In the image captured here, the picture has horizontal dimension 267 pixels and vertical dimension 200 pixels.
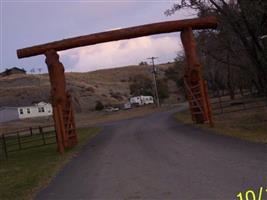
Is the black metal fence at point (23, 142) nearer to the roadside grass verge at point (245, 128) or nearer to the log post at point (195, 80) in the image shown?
the log post at point (195, 80)

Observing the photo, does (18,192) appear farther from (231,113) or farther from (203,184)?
(231,113)

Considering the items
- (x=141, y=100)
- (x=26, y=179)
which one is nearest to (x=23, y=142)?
(x=26, y=179)

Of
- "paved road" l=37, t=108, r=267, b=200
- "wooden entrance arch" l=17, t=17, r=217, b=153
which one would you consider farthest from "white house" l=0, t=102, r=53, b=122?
"paved road" l=37, t=108, r=267, b=200

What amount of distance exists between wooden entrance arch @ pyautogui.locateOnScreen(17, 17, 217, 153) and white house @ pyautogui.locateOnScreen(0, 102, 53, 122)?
81.5 meters

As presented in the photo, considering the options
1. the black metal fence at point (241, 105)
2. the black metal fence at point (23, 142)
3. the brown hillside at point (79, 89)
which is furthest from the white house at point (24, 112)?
the black metal fence at point (241, 105)

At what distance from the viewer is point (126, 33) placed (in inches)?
1075

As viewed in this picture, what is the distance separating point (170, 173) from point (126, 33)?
1643 centimetres

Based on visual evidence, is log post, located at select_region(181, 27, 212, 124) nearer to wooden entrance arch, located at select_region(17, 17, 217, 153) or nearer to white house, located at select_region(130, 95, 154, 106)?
wooden entrance arch, located at select_region(17, 17, 217, 153)

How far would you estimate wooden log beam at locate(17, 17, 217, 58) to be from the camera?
87.3ft

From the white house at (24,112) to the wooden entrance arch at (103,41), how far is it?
8146 centimetres

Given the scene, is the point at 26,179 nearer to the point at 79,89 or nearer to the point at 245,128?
the point at 245,128

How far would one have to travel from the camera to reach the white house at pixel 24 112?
353 feet

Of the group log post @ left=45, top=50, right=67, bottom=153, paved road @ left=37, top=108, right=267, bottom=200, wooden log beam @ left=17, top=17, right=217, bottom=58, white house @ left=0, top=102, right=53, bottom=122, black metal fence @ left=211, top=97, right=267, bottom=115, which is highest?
wooden log beam @ left=17, top=17, right=217, bottom=58

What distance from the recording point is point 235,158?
1288 centimetres
